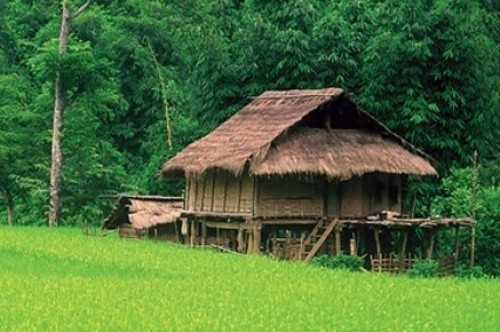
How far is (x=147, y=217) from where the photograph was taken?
3203 cm

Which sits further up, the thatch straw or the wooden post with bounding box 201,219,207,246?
the thatch straw


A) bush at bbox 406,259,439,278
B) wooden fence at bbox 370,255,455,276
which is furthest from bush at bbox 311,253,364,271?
bush at bbox 406,259,439,278

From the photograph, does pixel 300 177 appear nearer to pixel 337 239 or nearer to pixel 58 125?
pixel 337 239

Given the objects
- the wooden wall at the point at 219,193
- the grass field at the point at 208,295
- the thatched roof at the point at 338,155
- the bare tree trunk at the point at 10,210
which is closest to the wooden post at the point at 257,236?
the wooden wall at the point at 219,193

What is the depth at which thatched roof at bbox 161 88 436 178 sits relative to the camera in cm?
2892

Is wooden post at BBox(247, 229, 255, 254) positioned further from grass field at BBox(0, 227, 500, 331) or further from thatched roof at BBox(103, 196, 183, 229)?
thatched roof at BBox(103, 196, 183, 229)

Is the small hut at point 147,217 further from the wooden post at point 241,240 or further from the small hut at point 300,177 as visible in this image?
the wooden post at point 241,240

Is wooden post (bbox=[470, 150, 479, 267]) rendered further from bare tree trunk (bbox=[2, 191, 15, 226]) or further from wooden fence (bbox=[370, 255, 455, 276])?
bare tree trunk (bbox=[2, 191, 15, 226])

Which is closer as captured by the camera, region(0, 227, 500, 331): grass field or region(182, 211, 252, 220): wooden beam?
region(0, 227, 500, 331): grass field

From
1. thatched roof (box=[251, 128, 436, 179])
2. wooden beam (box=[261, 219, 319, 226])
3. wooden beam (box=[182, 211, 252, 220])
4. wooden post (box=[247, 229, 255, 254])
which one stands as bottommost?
wooden post (box=[247, 229, 255, 254])

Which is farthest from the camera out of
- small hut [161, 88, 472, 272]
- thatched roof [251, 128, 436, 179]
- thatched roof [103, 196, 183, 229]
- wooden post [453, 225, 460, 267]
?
thatched roof [103, 196, 183, 229]

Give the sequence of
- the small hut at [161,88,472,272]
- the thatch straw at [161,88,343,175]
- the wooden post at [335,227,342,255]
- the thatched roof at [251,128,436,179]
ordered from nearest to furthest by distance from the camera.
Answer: the thatched roof at [251,128,436,179] < the small hut at [161,88,472,272] < the thatch straw at [161,88,343,175] < the wooden post at [335,227,342,255]

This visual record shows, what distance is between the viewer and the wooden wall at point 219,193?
98.5ft

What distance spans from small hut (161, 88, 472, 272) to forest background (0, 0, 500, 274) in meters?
1.60
